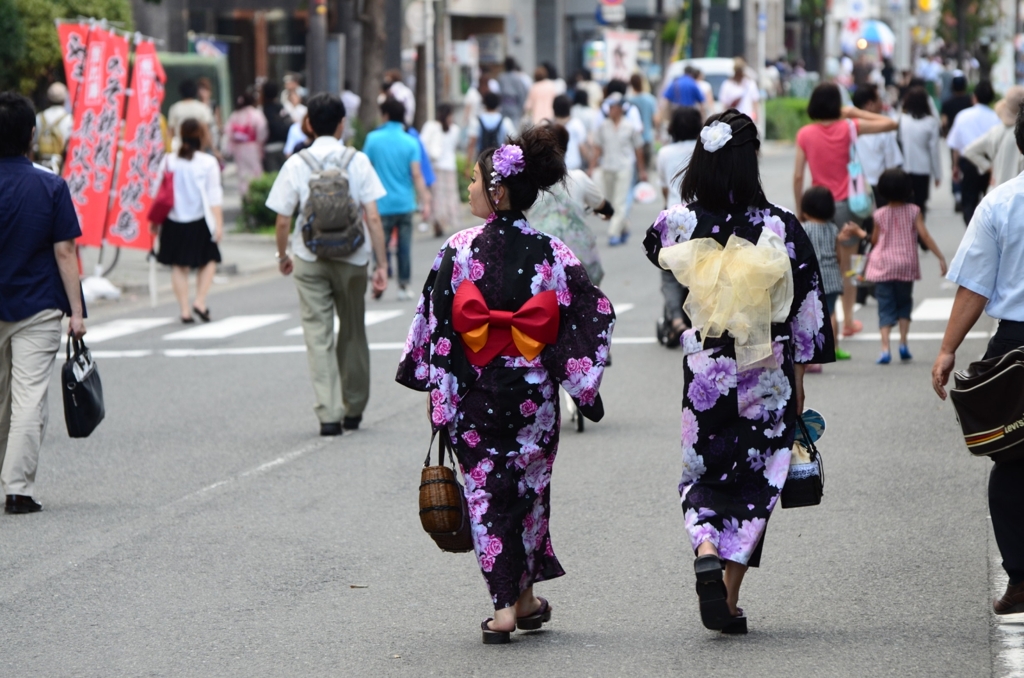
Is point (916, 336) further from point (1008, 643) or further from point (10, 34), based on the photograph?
point (10, 34)

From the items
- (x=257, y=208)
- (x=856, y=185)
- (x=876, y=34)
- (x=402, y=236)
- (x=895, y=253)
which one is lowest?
(x=257, y=208)

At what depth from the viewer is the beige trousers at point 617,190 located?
20.5 metres

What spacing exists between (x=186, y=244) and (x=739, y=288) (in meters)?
10.2

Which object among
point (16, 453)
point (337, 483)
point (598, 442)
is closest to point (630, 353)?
point (598, 442)

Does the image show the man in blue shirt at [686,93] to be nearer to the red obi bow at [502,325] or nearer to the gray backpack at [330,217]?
the gray backpack at [330,217]

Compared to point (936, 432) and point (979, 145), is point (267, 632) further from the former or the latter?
point (979, 145)

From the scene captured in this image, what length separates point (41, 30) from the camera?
23531 millimetres

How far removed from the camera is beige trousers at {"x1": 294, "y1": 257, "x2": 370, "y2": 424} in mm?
9273

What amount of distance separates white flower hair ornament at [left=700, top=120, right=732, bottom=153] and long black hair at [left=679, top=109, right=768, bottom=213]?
1 centimetres

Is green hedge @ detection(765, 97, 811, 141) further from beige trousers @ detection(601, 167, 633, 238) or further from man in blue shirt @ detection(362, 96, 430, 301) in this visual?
man in blue shirt @ detection(362, 96, 430, 301)

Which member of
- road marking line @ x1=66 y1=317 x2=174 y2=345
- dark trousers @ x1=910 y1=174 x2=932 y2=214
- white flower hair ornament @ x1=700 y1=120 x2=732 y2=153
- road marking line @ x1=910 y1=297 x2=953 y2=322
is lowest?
road marking line @ x1=66 y1=317 x2=174 y2=345

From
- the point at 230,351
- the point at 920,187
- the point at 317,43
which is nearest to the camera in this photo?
the point at 230,351

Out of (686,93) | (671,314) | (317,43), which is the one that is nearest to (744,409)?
(671,314)

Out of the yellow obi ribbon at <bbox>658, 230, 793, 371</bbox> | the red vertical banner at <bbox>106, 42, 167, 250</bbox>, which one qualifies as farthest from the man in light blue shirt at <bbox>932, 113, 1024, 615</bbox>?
the red vertical banner at <bbox>106, 42, 167, 250</bbox>
